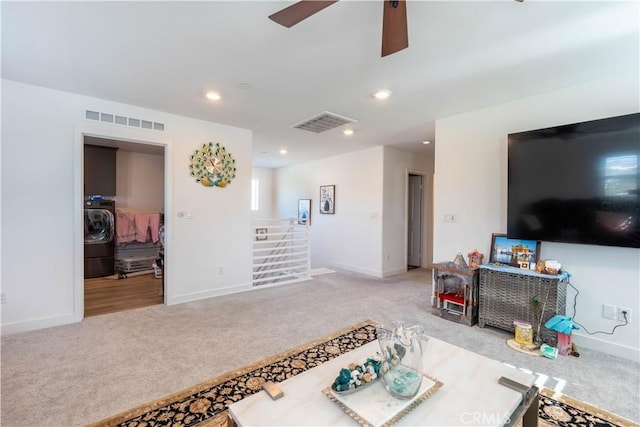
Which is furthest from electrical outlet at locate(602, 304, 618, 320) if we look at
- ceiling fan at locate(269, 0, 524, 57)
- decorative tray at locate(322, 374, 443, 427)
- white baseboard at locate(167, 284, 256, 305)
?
white baseboard at locate(167, 284, 256, 305)

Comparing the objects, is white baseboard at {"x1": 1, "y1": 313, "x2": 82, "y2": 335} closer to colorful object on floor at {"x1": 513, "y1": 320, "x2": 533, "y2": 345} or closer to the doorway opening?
colorful object on floor at {"x1": 513, "y1": 320, "x2": 533, "y2": 345}

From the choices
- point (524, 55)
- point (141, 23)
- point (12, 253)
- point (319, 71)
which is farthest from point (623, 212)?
point (12, 253)

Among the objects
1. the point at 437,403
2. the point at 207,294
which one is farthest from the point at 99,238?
the point at 437,403

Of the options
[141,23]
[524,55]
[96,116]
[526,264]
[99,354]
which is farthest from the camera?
[96,116]

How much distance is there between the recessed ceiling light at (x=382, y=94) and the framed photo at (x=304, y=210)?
4.10 meters

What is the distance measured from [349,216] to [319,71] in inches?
148

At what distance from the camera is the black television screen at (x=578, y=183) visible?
2367mm

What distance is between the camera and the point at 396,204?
5613mm

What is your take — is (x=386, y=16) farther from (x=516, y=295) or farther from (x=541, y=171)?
(x=516, y=295)

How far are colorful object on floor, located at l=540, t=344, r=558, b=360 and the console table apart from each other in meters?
0.69

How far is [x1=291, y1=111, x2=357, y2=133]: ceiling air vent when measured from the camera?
145 inches

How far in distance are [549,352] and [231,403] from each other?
103 inches

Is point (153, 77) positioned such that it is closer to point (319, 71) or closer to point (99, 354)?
point (319, 71)

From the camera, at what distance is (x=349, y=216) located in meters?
6.01
